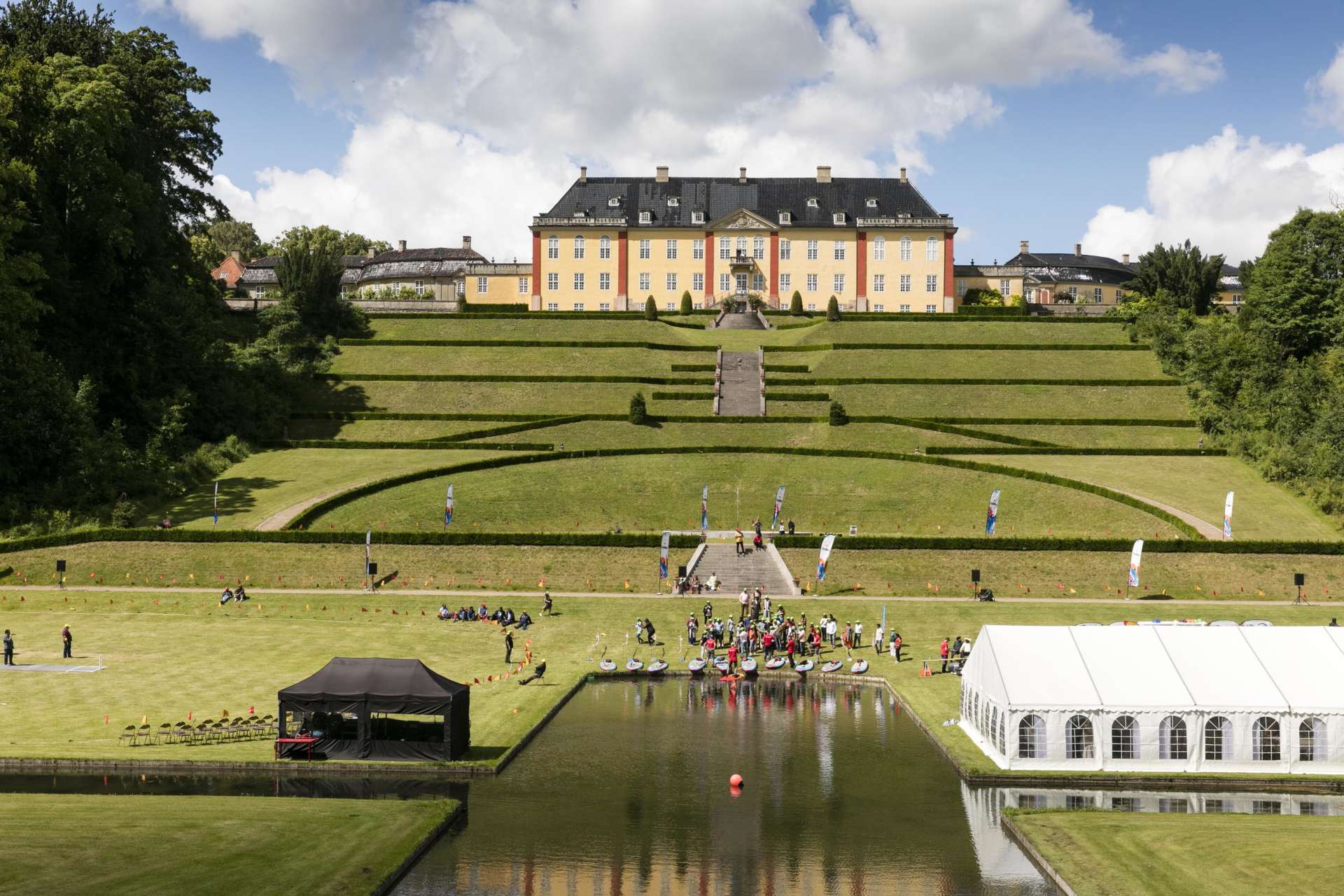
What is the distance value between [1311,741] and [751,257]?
10787 cm

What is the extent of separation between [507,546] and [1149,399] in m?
53.9

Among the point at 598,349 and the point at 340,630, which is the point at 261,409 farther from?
the point at 340,630

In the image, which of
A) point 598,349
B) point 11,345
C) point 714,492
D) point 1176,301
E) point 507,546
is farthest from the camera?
point 1176,301

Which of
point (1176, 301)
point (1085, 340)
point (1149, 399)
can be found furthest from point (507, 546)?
point (1176, 301)

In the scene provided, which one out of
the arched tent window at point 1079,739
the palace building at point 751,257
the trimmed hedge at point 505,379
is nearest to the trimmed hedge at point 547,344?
the trimmed hedge at point 505,379

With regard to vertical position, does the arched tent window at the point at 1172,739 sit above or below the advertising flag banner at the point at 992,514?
below

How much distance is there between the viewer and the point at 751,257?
137375mm

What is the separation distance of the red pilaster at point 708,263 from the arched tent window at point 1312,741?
107 metres

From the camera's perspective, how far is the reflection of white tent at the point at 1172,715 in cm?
3375

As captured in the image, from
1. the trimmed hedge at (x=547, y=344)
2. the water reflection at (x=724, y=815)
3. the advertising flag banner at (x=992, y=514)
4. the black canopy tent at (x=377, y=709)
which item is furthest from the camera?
the trimmed hedge at (x=547, y=344)

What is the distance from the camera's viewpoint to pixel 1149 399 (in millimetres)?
92688

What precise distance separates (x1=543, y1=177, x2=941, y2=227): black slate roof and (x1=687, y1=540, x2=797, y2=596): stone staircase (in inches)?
3135

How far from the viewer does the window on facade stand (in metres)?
33.8

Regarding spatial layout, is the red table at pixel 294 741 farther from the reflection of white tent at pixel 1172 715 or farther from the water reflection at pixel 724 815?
the reflection of white tent at pixel 1172 715
